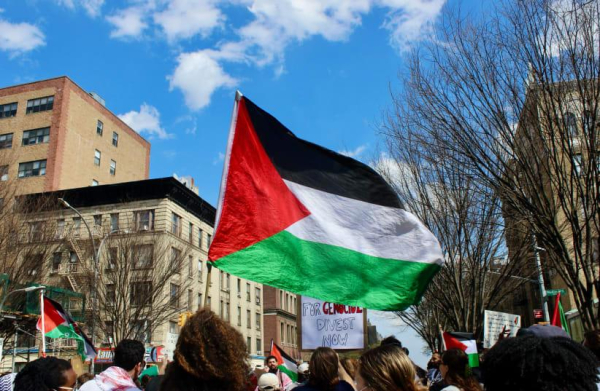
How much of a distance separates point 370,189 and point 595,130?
576 cm

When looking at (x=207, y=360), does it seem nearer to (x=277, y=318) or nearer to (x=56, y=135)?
(x=56, y=135)

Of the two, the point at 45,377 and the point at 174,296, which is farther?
the point at 174,296

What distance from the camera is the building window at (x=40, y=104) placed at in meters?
51.3

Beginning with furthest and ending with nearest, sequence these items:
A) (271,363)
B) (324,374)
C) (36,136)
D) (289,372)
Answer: (36,136), (289,372), (271,363), (324,374)

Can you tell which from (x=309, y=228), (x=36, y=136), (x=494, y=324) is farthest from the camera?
(x=36, y=136)

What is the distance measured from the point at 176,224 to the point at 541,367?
45.5 meters

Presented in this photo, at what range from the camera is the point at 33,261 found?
24.2m

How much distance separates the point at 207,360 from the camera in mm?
2494

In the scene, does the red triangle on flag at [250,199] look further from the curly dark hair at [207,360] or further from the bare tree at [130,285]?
the bare tree at [130,285]

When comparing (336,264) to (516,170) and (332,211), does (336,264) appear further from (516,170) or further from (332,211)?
(516,170)

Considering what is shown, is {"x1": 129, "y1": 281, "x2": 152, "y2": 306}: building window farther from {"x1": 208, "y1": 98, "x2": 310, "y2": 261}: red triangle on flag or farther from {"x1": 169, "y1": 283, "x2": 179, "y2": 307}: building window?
{"x1": 208, "y1": 98, "x2": 310, "y2": 261}: red triangle on flag

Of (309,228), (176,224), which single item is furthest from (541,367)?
(176,224)

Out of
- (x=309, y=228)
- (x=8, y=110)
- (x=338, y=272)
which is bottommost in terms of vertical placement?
(x=338, y=272)

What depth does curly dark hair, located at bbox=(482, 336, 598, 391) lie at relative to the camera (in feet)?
6.19
